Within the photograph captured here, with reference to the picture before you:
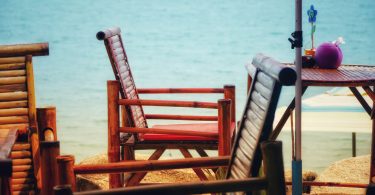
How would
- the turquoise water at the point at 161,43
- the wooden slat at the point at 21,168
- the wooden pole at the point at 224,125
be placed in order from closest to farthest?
1. the wooden slat at the point at 21,168
2. the wooden pole at the point at 224,125
3. the turquoise water at the point at 161,43

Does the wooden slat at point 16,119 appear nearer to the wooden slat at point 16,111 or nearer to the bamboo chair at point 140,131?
the wooden slat at point 16,111

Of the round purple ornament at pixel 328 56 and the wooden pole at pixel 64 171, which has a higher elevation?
the round purple ornament at pixel 328 56

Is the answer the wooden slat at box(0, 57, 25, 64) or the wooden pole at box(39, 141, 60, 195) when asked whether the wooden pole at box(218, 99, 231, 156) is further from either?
the wooden pole at box(39, 141, 60, 195)

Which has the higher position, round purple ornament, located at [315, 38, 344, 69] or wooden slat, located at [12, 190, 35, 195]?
round purple ornament, located at [315, 38, 344, 69]

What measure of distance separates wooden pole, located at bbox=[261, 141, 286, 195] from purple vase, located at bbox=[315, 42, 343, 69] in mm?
1702

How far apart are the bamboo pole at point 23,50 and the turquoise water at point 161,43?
102 inches

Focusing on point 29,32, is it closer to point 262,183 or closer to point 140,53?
point 140,53

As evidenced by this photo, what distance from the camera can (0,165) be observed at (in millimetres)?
1633

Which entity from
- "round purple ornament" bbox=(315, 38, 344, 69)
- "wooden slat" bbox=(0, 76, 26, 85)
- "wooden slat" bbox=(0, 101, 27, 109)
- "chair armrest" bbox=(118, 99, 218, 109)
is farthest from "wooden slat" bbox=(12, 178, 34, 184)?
"round purple ornament" bbox=(315, 38, 344, 69)

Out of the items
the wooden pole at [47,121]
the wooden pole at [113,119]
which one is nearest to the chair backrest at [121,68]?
the wooden pole at [113,119]

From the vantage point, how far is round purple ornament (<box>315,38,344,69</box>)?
3.31m

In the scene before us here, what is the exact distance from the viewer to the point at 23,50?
257 cm

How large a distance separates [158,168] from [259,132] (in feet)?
1.26

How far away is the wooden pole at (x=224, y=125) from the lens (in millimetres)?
3104
